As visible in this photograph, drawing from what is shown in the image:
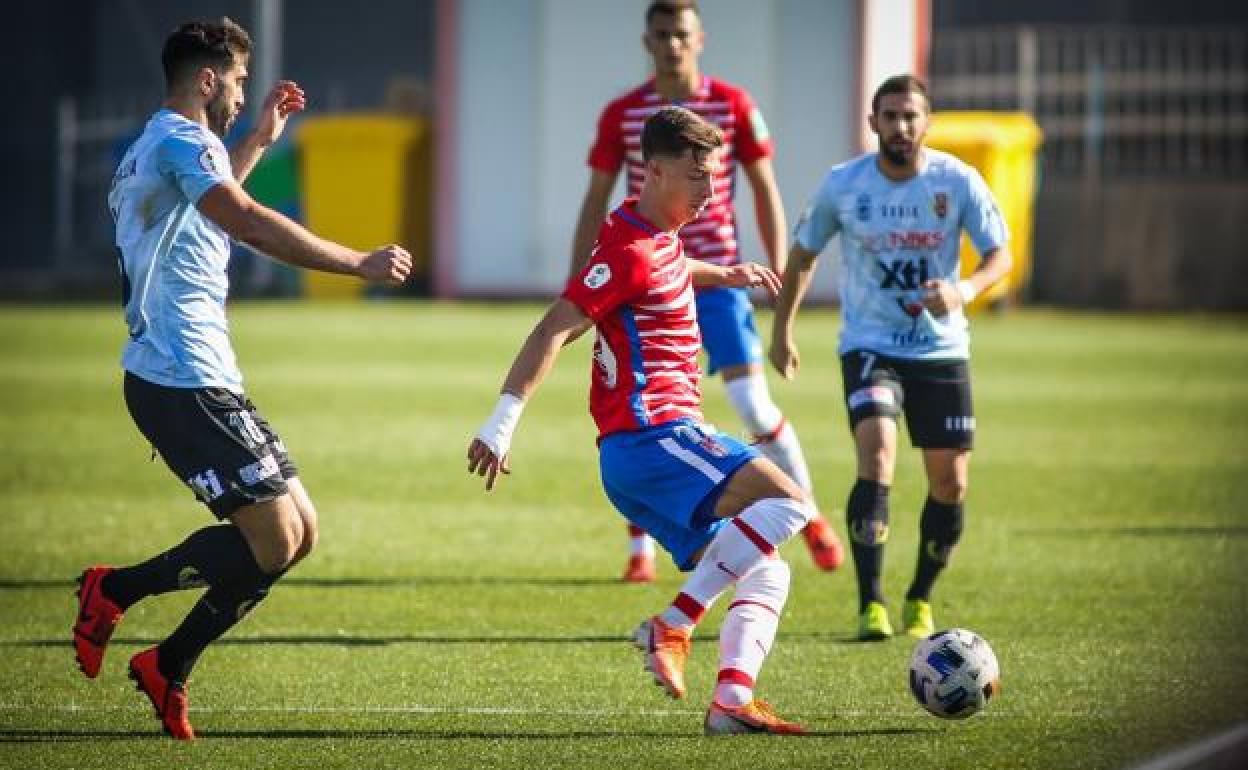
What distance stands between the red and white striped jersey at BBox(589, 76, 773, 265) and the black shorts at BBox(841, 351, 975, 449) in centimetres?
141

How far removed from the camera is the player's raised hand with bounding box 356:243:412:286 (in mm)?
6516

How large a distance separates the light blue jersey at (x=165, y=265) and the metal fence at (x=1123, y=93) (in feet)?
68.7

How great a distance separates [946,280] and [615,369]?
2354mm

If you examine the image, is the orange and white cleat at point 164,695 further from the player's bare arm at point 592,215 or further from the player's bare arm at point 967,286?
the player's bare arm at point 592,215

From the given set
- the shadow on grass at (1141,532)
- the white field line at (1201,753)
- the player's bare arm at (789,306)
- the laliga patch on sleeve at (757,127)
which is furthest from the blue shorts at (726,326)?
the white field line at (1201,753)

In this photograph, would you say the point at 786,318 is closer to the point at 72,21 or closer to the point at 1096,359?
the point at 1096,359

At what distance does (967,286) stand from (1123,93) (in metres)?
19.5

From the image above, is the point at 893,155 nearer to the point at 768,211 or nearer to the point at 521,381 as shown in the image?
the point at 768,211

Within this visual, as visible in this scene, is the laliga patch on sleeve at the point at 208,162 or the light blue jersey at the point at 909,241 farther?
the light blue jersey at the point at 909,241

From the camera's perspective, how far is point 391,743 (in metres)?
6.85

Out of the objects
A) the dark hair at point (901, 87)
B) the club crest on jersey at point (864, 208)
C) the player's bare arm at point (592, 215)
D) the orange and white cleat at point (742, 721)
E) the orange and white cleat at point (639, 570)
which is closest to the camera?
the orange and white cleat at point (742, 721)

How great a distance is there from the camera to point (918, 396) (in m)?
8.98

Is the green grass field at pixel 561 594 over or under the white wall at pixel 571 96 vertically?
under

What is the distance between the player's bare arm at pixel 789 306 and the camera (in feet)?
30.2
